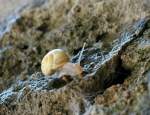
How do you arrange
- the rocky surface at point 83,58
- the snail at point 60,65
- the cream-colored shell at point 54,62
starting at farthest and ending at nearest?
the cream-colored shell at point 54,62 → the snail at point 60,65 → the rocky surface at point 83,58

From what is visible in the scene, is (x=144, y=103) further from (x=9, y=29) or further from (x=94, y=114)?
(x=9, y=29)

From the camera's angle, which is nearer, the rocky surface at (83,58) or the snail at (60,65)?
the rocky surface at (83,58)

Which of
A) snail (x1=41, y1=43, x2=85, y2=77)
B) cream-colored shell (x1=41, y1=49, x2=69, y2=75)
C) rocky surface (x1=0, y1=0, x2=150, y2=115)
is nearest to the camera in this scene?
rocky surface (x1=0, y1=0, x2=150, y2=115)

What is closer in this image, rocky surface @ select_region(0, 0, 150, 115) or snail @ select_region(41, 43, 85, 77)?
rocky surface @ select_region(0, 0, 150, 115)

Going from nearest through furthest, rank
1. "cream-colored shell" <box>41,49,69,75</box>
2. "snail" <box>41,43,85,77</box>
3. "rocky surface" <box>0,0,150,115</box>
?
1. "rocky surface" <box>0,0,150,115</box>
2. "snail" <box>41,43,85,77</box>
3. "cream-colored shell" <box>41,49,69,75</box>

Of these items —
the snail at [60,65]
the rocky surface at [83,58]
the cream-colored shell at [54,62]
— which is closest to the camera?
the rocky surface at [83,58]

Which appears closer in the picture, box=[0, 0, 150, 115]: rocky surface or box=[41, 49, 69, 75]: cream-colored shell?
box=[0, 0, 150, 115]: rocky surface

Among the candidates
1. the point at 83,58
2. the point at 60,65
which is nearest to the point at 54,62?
the point at 60,65

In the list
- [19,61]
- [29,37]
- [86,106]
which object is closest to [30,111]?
[86,106]
